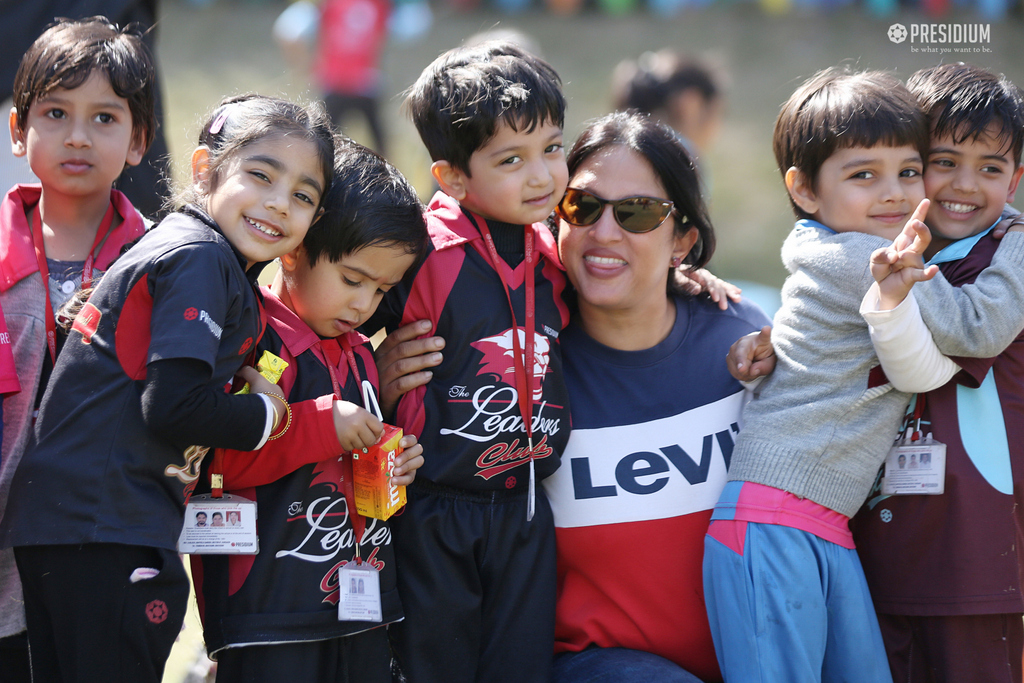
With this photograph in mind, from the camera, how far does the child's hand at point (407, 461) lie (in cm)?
227

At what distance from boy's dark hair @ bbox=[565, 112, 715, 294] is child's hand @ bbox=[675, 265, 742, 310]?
0.51 feet

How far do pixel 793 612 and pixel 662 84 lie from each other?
4.25 m

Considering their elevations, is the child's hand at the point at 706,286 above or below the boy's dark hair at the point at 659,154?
below

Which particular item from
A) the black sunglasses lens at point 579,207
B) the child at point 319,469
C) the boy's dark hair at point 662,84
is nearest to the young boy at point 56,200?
the child at point 319,469

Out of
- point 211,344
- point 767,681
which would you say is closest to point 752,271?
point 767,681

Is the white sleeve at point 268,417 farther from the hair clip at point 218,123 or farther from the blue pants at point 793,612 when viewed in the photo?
the blue pants at point 793,612

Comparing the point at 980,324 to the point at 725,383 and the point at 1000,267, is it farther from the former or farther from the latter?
the point at 725,383

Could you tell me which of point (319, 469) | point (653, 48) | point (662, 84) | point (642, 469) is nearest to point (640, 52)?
point (653, 48)

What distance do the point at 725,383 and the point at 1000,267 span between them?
31.4 inches

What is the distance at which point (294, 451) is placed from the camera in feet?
7.16

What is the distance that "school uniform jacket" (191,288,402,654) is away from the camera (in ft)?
7.16

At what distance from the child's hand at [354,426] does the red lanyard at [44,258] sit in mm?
770

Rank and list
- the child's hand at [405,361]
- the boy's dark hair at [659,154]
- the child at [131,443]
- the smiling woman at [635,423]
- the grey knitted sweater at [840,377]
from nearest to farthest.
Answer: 1. the child at [131,443]
2. the grey knitted sweater at [840,377]
3. the child's hand at [405,361]
4. the smiling woman at [635,423]
5. the boy's dark hair at [659,154]

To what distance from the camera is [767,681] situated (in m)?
2.32
